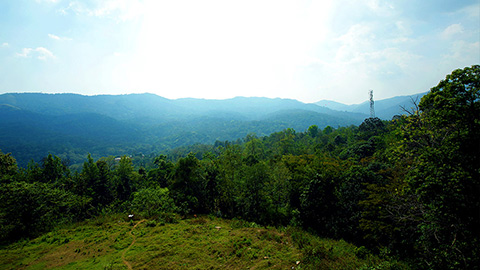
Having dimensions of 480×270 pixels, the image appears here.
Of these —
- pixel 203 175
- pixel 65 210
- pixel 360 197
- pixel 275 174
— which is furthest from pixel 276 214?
pixel 65 210

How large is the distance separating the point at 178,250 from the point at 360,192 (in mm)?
14638

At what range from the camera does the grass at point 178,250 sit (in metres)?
11.1

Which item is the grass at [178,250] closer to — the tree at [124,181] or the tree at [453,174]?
the tree at [453,174]

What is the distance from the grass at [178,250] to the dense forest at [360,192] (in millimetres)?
2482

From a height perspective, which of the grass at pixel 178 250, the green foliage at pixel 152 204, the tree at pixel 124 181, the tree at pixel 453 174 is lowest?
the tree at pixel 124 181

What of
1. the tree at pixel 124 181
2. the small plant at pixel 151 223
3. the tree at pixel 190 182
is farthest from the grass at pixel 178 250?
the tree at pixel 124 181

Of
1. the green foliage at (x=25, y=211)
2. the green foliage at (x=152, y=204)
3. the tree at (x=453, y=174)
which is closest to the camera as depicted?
the tree at (x=453, y=174)

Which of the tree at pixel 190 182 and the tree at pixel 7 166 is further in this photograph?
the tree at pixel 7 166

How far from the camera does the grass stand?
11.1 meters

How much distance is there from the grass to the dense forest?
2482 mm

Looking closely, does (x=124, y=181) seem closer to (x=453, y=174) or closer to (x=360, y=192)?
(x=360, y=192)

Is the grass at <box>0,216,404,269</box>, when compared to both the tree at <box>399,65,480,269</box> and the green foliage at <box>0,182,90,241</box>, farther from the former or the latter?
the tree at <box>399,65,480,269</box>

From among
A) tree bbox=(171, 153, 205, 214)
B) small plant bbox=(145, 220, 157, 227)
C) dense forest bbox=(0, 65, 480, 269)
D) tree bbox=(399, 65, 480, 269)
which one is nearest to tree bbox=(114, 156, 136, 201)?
dense forest bbox=(0, 65, 480, 269)

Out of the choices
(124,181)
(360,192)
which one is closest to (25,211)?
(124,181)
